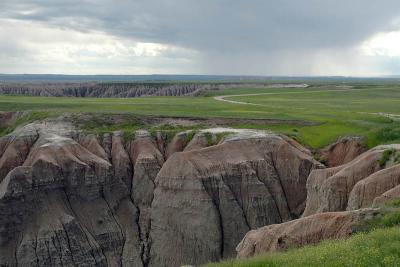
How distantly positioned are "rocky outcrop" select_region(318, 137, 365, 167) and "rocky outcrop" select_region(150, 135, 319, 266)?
218cm

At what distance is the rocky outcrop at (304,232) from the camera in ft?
76.3

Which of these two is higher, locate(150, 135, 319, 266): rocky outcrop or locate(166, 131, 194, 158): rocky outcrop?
locate(166, 131, 194, 158): rocky outcrop

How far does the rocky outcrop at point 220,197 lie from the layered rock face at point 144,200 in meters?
0.08

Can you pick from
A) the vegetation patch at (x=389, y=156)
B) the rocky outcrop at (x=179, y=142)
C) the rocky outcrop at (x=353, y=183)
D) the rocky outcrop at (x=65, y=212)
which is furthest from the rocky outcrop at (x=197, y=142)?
the vegetation patch at (x=389, y=156)

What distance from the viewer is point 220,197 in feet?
150

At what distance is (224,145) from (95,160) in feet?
39.5

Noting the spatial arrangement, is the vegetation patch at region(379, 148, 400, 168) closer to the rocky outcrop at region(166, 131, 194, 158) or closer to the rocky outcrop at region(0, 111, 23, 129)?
the rocky outcrop at region(166, 131, 194, 158)

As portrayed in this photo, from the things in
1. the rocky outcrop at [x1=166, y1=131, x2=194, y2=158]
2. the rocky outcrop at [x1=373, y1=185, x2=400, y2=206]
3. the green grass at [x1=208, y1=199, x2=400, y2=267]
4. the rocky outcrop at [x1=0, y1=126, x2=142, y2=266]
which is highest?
the green grass at [x1=208, y1=199, x2=400, y2=267]

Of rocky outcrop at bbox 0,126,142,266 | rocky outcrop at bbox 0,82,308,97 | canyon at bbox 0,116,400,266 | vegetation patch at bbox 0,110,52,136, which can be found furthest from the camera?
rocky outcrop at bbox 0,82,308,97

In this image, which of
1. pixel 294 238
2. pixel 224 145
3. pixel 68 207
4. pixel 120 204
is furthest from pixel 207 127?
pixel 294 238

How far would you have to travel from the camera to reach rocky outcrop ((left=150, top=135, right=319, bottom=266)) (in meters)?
44.4

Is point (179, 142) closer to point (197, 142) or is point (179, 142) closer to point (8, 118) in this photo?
point (197, 142)

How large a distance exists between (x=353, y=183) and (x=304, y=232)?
44.1 ft

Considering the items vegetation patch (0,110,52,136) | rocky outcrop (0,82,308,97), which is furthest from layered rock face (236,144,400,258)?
rocky outcrop (0,82,308,97)
